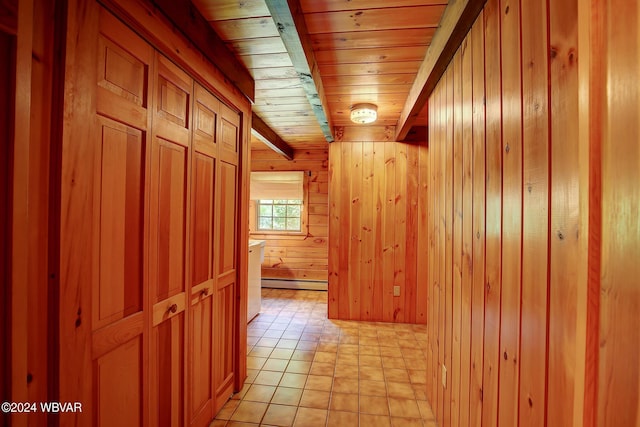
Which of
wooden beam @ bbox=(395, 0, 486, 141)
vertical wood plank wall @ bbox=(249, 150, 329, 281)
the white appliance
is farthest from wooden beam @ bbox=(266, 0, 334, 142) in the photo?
vertical wood plank wall @ bbox=(249, 150, 329, 281)

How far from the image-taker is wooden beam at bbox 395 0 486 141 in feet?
3.67

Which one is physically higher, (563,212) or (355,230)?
(563,212)

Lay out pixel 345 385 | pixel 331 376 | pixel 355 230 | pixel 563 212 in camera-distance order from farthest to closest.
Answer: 1. pixel 355 230
2. pixel 331 376
3. pixel 345 385
4. pixel 563 212

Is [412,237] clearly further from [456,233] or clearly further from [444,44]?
[444,44]

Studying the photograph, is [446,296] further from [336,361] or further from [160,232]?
[160,232]

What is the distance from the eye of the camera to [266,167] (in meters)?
4.73

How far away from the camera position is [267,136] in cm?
328

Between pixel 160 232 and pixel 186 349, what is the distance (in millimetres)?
644

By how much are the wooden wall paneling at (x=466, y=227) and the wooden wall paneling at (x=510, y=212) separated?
27 cm

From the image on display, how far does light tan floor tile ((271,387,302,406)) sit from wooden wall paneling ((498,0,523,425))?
1.33m

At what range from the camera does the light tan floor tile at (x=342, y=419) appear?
1.65 meters

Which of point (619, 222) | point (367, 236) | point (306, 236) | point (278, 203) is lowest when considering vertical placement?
point (306, 236)

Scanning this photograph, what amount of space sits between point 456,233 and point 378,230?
191cm

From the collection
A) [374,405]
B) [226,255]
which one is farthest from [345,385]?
[226,255]
